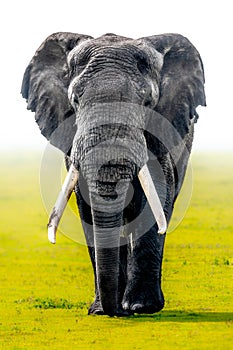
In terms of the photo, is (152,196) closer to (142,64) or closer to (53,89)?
(142,64)

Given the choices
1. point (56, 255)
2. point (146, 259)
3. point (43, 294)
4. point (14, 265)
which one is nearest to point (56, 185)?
point (146, 259)

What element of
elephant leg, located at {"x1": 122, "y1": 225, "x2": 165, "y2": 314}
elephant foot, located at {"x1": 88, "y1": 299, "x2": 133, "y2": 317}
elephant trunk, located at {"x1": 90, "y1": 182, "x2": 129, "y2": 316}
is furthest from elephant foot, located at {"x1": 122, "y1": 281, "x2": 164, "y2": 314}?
elephant trunk, located at {"x1": 90, "y1": 182, "x2": 129, "y2": 316}

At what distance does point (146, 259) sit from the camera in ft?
55.1

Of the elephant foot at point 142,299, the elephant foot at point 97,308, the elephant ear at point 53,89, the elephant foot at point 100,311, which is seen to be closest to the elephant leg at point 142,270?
the elephant foot at point 142,299

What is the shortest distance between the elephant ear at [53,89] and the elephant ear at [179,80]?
1.00 metres

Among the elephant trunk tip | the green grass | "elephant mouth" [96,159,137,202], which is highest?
"elephant mouth" [96,159,137,202]

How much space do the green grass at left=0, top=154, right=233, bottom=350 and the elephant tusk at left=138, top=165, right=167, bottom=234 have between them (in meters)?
1.26

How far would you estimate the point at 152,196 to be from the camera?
15203mm

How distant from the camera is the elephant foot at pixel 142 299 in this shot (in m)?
16.8

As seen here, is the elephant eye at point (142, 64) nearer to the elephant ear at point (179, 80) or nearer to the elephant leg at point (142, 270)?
the elephant ear at point (179, 80)

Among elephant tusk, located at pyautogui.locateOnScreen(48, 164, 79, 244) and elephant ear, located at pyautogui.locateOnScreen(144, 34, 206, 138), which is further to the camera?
elephant ear, located at pyautogui.locateOnScreen(144, 34, 206, 138)

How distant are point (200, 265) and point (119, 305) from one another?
8234mm

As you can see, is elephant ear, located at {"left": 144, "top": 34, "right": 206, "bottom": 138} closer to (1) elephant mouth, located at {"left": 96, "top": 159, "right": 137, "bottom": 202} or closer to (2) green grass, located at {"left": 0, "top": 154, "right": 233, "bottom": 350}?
(1) elephant mouth, located at {"left": 96, "top": 159, "right": 137, "bottom": 202}

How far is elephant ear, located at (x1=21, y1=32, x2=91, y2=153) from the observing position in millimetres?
16312
